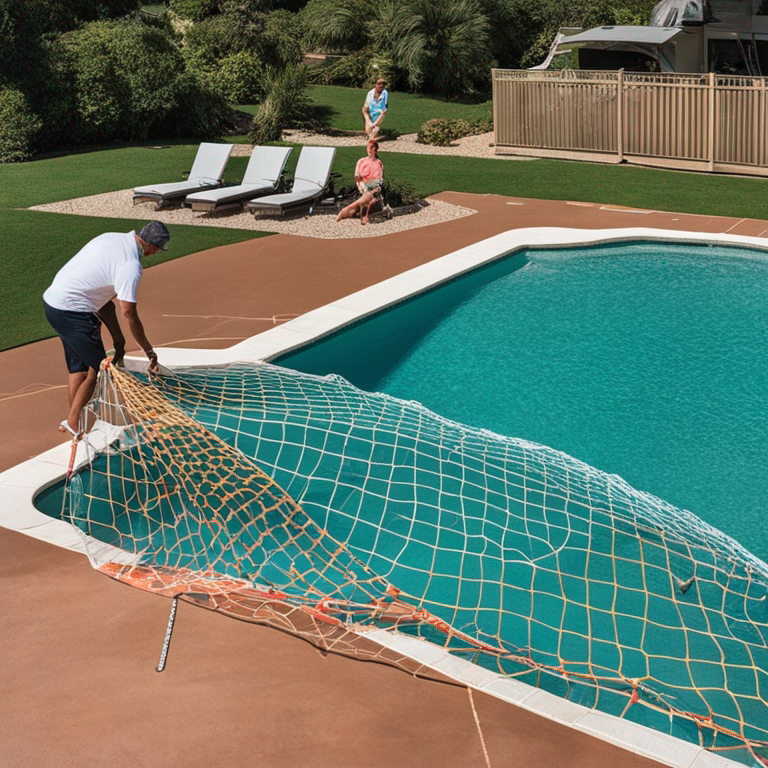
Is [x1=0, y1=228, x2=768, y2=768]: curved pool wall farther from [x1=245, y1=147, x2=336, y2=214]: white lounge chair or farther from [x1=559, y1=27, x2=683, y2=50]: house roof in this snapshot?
[x1=559, y1=27, x2=683, y2=50]: house roof

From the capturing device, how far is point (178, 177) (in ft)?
58.3

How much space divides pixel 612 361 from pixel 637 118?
31.2ft

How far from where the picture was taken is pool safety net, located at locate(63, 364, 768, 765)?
5316 millimetres

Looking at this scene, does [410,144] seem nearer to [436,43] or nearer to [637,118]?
[637,118]

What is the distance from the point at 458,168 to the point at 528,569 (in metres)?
13.2

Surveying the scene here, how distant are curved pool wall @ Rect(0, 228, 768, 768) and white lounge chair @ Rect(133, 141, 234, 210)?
504 centimetres

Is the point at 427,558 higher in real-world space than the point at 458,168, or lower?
lower

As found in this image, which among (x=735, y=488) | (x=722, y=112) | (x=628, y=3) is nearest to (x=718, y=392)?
(x=735, y=488)

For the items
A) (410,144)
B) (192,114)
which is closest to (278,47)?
(192,114)

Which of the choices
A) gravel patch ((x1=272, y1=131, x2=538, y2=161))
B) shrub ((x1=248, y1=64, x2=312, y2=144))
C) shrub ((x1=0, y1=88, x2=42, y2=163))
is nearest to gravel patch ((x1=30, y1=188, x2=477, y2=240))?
gravel patch ((x1=272, y1=131, x2=538, y2=161))

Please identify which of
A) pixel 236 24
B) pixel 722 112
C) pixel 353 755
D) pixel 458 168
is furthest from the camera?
pixel 236 24

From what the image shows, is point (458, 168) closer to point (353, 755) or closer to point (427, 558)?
point (427, 558)

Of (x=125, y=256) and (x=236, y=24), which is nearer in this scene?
(x=125, y=256)

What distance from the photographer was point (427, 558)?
21.1 ft
